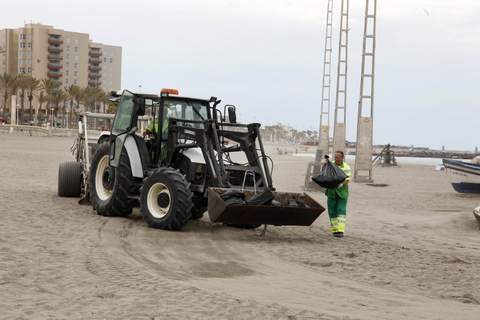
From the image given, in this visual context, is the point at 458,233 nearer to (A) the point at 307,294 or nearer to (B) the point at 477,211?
(B) the point at 477,211

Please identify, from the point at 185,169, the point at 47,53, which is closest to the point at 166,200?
the point at 185,169

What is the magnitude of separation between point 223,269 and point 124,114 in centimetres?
561

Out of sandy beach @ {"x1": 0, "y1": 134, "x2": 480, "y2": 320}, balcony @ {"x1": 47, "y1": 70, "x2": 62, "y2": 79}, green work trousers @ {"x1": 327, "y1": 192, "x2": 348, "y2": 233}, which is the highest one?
balcony @ {"x1": 47, "y1": 70, "x2": 62, "y2": 79}

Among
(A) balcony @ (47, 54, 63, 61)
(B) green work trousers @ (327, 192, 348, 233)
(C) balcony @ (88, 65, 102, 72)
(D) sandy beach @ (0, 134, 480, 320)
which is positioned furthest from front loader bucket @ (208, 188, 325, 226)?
(C) balcony @ (88, 65, 102, 72)

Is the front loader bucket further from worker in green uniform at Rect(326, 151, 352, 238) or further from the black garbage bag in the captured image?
worker in green uniform at Rect(326, 151, 352, 238)

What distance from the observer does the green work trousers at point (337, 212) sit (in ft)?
40.3

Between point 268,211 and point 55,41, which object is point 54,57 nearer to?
point 55,41

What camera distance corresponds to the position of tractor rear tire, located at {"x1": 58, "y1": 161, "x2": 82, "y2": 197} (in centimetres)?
1645

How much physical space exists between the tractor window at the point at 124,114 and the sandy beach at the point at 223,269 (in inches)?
65.8

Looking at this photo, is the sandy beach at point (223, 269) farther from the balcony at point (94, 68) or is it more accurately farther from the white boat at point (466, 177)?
the balcony at point (94, 68)

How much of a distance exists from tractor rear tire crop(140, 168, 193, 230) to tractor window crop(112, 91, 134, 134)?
1816 mm

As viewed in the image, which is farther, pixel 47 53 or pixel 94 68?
pixel 94 68

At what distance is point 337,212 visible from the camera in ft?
40.5

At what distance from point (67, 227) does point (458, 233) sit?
7607 mm
